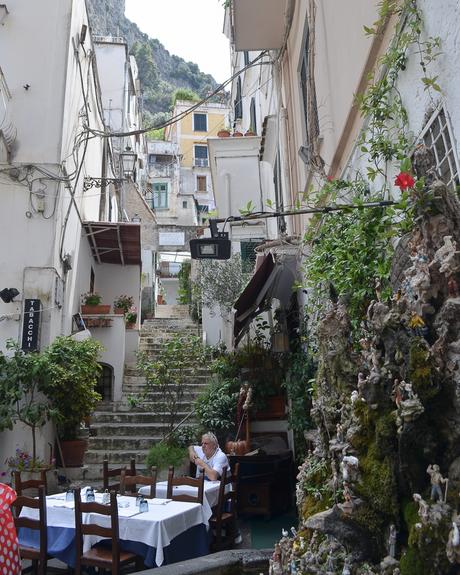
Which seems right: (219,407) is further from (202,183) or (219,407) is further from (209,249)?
(202,183)

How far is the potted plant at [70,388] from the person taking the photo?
10.0 meters

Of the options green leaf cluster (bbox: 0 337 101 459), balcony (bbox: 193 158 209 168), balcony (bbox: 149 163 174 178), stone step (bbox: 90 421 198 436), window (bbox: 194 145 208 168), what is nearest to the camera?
green leaf cluster (bbox: 0 337 101 459)

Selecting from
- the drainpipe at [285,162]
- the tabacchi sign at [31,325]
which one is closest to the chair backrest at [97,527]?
the tabacchi sign at [31,325]

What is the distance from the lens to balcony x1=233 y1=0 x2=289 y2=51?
8.83 m

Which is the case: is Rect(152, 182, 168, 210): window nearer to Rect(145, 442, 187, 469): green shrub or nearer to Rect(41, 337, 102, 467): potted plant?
Rect(41, 337, 102, 467): potted plant

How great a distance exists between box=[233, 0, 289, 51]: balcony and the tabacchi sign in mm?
6140

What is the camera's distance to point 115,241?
16.4 metres

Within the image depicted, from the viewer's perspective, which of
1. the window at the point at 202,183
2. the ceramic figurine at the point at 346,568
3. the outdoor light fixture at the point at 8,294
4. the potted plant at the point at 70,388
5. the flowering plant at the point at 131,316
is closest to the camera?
the ceramic figurine at the point at 346,568

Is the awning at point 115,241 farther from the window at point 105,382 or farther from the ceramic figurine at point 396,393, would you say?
the ceramic figurine at point 396,393

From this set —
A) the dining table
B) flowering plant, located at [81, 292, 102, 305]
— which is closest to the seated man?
the dining table

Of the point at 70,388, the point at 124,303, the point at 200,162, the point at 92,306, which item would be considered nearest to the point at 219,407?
the point at 70,388

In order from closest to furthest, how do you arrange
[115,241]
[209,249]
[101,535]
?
[101,535], [209,249], [115,241]

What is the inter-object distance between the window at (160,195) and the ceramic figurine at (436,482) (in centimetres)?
4112

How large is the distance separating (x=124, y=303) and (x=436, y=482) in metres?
14.9
